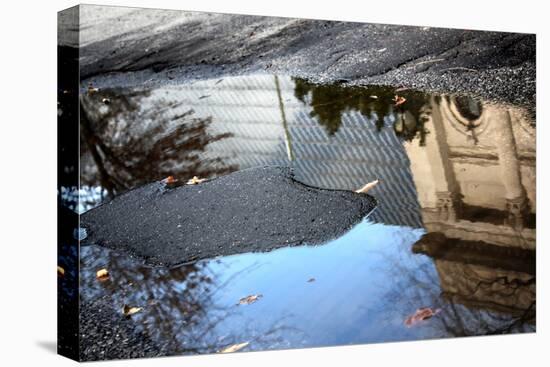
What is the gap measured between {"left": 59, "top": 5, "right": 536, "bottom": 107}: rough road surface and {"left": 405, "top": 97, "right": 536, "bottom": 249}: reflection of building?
0.50 feet

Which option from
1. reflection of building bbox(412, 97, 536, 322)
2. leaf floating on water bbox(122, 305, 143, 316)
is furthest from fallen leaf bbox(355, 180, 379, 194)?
leaf floating on water bbox(122, 305, 143, 316)

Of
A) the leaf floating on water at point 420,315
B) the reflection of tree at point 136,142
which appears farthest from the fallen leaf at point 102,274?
the leaf floating on water at point 420,315

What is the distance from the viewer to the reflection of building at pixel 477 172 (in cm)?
511

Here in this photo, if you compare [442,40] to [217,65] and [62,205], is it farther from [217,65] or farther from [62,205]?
[62,205]

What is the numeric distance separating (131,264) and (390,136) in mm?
1662

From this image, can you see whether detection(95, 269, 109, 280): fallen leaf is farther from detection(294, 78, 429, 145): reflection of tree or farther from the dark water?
detection(294, 78, 429, 145): reflection of tree

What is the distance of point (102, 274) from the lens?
4.30 metres

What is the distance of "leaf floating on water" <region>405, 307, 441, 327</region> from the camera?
4914 mm

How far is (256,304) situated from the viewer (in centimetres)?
457

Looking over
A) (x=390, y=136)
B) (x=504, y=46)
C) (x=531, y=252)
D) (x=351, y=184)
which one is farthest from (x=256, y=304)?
(x=504, y=46)

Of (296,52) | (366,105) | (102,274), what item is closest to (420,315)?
(366,105)

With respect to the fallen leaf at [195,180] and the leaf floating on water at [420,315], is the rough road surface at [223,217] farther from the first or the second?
the leaf floating on water at [420,315]

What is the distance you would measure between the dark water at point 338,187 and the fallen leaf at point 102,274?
3 cm

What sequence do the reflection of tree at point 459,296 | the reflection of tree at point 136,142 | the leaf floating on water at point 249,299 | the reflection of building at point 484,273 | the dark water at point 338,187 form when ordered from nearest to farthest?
the reflection of tree at point 136,142, the dark water at point 338,187, the leaf floating on water at point 249,299, the reflection of tree at point 459,296, the reflection of building at point 484,273
